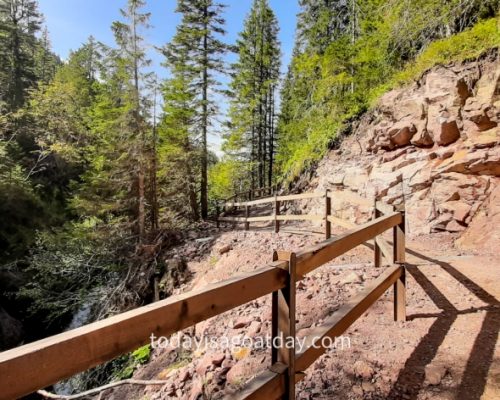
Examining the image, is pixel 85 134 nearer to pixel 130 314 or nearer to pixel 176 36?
pixel 176 36

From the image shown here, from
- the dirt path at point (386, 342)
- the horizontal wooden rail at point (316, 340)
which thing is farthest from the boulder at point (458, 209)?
the horizontal wooden rail at point (316, 340)

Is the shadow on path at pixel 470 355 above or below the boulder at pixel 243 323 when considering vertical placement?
→ above

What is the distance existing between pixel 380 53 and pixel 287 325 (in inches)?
516

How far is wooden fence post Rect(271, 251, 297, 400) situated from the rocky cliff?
6.04 meters

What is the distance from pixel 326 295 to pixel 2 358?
4.24m

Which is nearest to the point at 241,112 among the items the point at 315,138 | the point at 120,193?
the point at 315,138

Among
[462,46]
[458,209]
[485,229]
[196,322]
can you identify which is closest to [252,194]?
[462,46]

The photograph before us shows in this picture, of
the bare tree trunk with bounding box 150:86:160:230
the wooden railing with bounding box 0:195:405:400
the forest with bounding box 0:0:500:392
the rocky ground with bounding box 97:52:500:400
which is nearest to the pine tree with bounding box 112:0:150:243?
the forest with bounding box 0:0:500:392

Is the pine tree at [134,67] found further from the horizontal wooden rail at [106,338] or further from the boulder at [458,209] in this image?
the horizontal wooden rail at [106,338]

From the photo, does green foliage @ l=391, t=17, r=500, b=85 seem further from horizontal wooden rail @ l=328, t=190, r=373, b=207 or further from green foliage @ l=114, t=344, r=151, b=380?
green foliage @ l=114, t=344, r=151, b=380

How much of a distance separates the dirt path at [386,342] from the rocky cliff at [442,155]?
3.77 feet

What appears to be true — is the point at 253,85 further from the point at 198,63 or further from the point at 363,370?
the point at 363,370

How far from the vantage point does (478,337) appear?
3291 millimetres

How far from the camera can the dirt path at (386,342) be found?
2.73m
